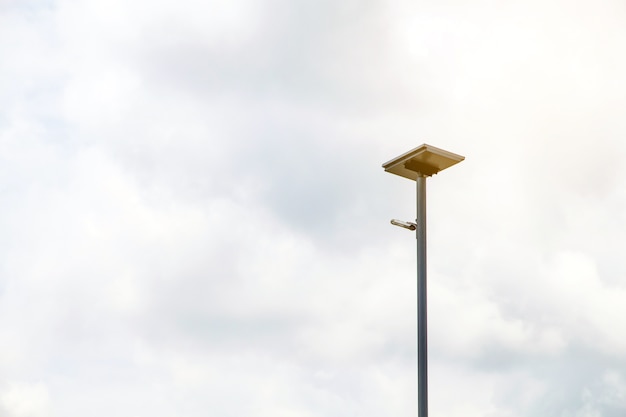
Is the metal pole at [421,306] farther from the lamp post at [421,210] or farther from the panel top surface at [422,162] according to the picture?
the panel top surface at [422,162]

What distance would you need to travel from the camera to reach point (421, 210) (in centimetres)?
1695

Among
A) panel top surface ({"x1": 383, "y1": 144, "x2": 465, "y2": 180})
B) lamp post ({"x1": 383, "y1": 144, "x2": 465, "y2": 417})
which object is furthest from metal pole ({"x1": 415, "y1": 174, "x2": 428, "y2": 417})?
panel top surface ({"x1": 383, "y1": 144, "x2": 465, "y2": 180})

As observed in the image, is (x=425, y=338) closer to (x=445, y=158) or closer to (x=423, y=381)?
(x=423, y=381)

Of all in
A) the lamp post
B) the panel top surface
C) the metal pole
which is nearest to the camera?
the metal pole

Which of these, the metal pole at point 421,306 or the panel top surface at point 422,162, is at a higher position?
the panel top surface at point 422,162

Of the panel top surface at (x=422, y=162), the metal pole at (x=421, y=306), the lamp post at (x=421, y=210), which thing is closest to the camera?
the metal pole at (x=421, y=306)

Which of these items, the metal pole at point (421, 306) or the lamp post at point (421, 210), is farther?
the lamp post at point (421, 210)

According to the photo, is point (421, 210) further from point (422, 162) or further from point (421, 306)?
point (421, 306)

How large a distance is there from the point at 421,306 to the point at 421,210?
1.62 m

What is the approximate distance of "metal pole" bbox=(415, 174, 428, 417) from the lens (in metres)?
15.8

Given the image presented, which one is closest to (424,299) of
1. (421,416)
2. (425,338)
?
(425,338)

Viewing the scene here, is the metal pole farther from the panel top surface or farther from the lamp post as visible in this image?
the panel top surface

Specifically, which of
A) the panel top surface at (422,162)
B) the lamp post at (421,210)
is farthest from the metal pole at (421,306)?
the panel top surface at (422,162)

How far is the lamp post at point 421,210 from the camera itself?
15.9 m
